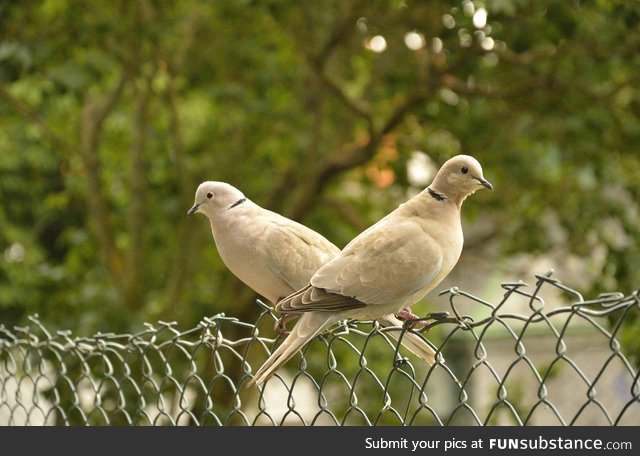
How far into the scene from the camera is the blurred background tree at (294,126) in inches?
200

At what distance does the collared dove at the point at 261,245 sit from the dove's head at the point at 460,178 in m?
0.50

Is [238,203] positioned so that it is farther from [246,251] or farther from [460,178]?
[460,178]

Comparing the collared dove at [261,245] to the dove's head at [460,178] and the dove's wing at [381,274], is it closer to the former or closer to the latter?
the dove's wing at [381,274]

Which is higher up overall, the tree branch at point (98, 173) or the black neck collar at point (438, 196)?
the tree branch at point (98, 173)

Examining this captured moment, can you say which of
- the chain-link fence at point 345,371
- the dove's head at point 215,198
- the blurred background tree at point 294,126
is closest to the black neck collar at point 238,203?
the dove's head at point 215,198

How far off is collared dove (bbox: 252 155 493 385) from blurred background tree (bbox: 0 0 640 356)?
7.88 ft

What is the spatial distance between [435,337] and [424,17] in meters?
3.10

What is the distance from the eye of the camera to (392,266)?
6.92 ft

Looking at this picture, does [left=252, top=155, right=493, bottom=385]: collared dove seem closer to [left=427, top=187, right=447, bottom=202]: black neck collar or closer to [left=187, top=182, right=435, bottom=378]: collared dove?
[left=427, top=187, right=447, bottom=202]: black neck collar

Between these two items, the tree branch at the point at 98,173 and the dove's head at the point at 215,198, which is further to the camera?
the tree branch at the point at 98,173

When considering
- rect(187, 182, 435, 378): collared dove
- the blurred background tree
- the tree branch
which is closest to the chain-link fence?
rect(187, 182, 435, 378): collared dove

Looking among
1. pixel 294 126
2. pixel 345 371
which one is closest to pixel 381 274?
pixel 294 126
